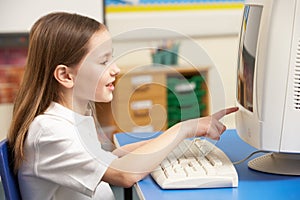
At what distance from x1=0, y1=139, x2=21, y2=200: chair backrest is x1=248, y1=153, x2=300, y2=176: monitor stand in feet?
1.76

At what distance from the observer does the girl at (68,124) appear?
114 cm

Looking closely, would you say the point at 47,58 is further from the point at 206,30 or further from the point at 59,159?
the point at 206,30

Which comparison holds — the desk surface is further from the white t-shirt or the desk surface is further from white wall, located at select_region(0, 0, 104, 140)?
white wall, located at select_region(0, 0, 104, 140)

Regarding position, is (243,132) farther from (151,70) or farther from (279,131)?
(151,70)

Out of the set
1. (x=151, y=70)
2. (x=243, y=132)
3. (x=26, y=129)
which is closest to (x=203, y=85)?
(x=151, y=70)

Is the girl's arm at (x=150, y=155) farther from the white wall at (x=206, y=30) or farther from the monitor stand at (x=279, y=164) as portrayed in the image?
the white wall at (x=206, y=30)

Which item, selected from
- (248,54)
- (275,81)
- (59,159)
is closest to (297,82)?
(275,81)

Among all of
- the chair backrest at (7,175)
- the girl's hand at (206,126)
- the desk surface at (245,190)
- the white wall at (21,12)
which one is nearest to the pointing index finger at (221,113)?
the girl's hand at (206,126)

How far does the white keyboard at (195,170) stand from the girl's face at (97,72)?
0.21 meters

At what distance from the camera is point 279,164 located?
1.25 metres

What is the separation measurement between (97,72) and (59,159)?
0.20m

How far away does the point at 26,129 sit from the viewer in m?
1.17

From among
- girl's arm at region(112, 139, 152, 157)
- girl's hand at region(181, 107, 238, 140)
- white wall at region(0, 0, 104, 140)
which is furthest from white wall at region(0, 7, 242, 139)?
girl's hand at region(181, 107, 238, 140)

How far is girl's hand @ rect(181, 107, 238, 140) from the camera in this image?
1.23 meters
